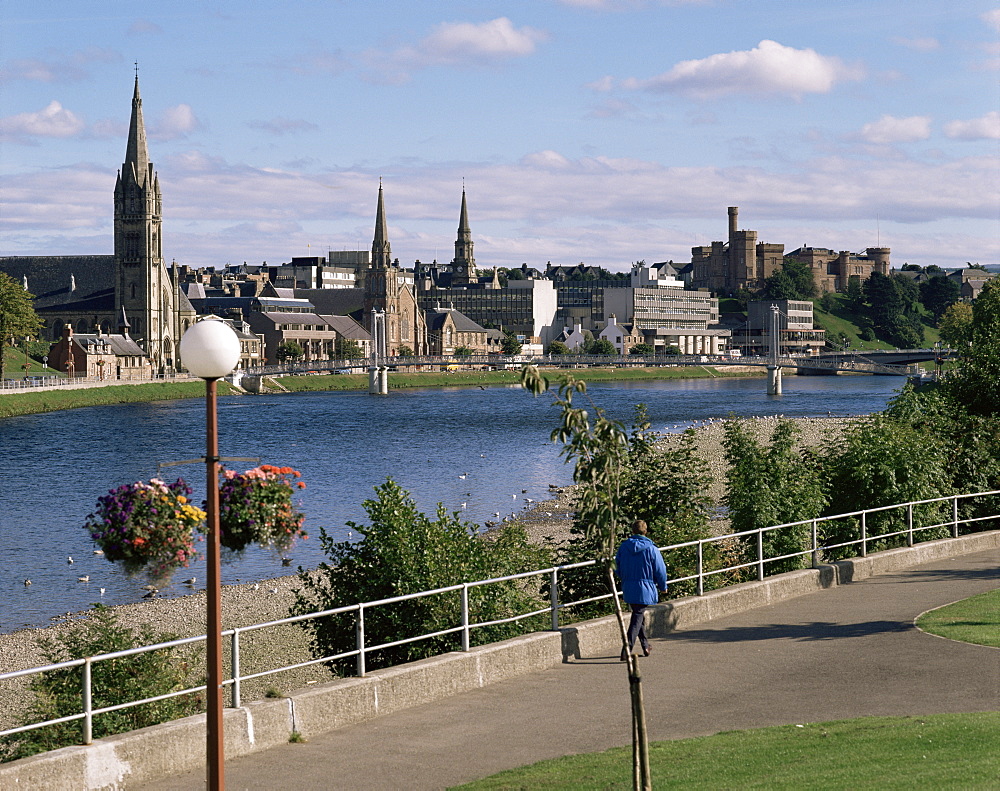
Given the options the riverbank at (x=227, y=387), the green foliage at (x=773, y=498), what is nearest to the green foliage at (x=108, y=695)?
the green foliage at (x=773, y=498)

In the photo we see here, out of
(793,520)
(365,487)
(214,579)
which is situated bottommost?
(365,487)

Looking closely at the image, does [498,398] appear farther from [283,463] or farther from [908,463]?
[908,463]

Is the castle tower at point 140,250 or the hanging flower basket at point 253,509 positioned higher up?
the castle tower at point 140,250

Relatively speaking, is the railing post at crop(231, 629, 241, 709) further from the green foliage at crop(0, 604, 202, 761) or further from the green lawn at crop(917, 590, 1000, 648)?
the green lawn at crop(917, 590, 1000, 648)

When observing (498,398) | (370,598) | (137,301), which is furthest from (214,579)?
(137,301)

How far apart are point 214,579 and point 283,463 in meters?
59.9

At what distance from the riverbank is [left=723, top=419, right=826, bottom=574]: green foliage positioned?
5060cm

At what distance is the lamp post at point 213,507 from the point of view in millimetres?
8906

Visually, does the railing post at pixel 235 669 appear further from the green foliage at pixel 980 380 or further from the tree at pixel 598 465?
the green foliage at pixel 980 380

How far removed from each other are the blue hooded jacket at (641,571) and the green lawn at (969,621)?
4.04 meters

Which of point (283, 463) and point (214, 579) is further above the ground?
point (214, 579)

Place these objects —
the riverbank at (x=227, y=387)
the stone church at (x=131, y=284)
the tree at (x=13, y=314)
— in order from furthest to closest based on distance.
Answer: the stone church at (x=131, y=284)
the tree at (x=13, y=314)
the riverbank at (x=227, y=387)

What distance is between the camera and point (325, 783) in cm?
1082

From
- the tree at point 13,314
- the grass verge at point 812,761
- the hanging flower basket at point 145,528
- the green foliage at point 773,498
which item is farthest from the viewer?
the tree at point 13,314
